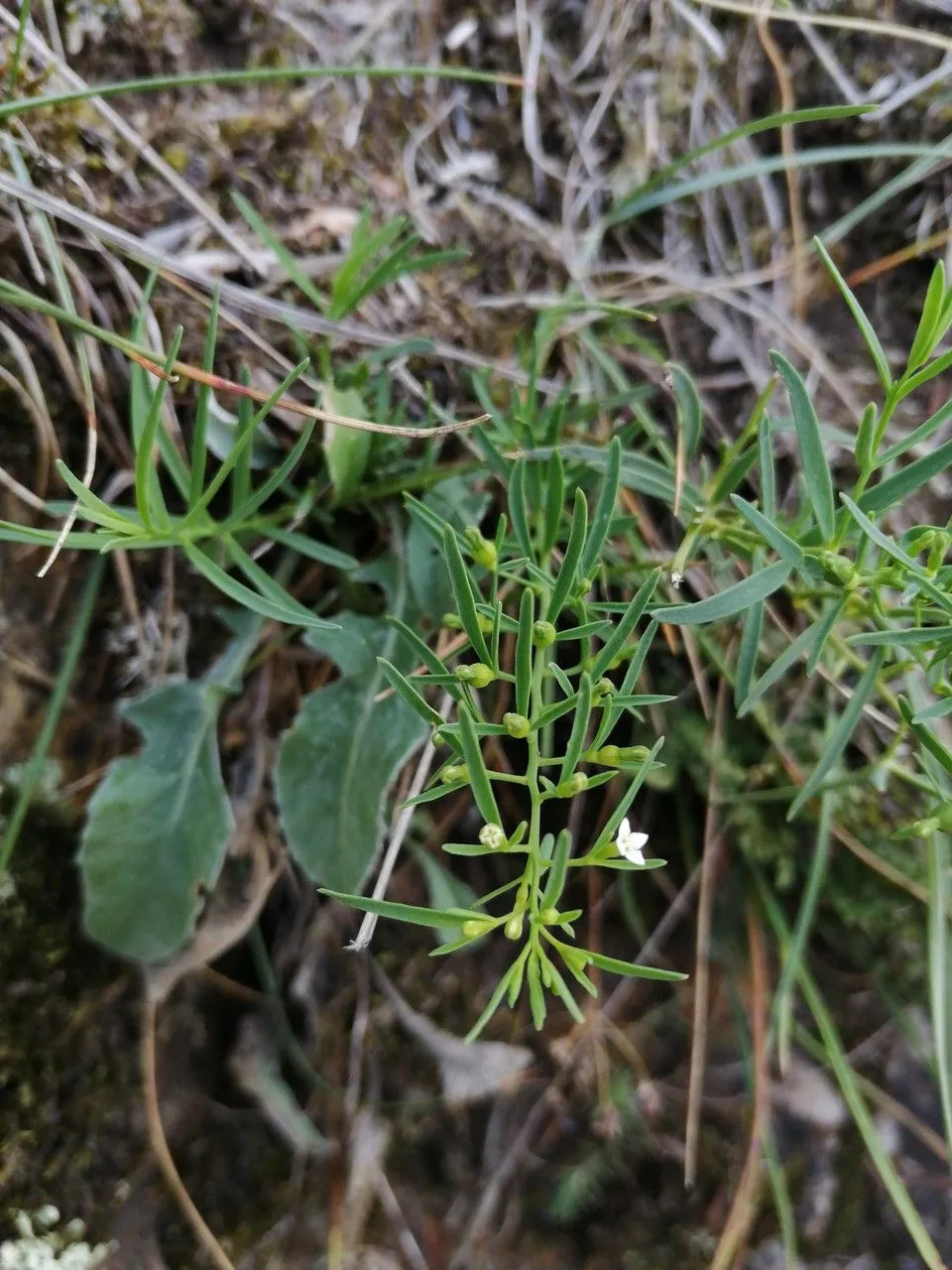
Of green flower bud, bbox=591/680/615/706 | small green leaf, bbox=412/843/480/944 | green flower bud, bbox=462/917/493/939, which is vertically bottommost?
small green leaf, bbox=412/843/480/944

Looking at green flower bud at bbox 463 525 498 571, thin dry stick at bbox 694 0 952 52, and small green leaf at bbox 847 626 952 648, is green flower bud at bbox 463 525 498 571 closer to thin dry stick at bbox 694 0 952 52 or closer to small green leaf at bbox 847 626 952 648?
small green leaf at bbox 847 626 952 648

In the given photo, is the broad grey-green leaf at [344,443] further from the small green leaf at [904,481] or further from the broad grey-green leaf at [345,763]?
the small green leaf at [904,481]

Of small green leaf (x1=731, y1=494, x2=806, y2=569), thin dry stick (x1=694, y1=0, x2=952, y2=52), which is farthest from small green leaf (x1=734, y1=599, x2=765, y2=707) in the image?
thin dry stick (x1=694, y1=0, x2=952, y2=52)

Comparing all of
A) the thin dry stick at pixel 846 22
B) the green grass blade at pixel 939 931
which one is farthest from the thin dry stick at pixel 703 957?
the thin dry stick at pixel 846 22

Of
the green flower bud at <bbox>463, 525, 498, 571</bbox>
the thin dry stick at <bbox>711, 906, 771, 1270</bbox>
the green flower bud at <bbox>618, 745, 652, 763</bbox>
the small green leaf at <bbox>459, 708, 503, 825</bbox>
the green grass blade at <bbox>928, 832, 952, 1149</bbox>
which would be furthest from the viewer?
the thin dry stick at <bbox>711, 906, 771, 1270</bbox>

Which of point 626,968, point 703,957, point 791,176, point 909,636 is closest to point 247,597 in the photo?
point 626,968

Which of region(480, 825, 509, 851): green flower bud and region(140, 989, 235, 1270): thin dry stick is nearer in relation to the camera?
region(480, 825, 509, 851): green flower bud

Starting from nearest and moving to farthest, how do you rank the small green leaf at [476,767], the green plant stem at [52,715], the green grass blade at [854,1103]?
1. the small green leaf at [476,767]
2. the green plant stem at [52,715]
3. the green grass blade at [854,1103]

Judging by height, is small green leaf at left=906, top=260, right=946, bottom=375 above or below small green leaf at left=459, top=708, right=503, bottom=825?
above
